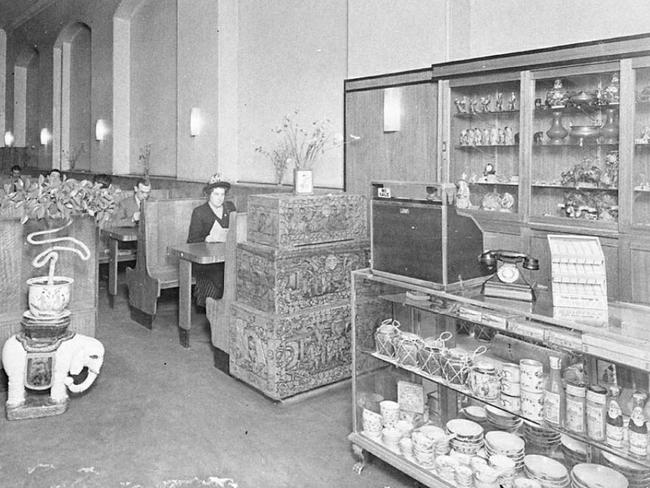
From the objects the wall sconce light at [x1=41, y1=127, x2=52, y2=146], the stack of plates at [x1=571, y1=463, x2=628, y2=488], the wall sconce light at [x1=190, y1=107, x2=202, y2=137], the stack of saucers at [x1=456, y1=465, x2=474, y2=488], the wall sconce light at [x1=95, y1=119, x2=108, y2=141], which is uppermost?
the wall sconce light at [x1=41, y1=127, x2=52, y2=146]

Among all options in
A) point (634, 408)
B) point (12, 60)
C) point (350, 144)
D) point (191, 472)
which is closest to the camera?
point (634, 408)

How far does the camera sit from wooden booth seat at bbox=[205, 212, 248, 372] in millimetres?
4551

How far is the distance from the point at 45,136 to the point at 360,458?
43.9 ft

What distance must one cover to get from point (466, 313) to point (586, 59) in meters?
2.59

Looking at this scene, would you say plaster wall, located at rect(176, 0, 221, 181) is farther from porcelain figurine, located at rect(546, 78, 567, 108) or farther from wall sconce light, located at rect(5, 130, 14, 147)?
wall sconce light, located at rect(5, 130, 14, 147)

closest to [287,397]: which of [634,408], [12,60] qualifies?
[634,408]

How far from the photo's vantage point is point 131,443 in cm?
366

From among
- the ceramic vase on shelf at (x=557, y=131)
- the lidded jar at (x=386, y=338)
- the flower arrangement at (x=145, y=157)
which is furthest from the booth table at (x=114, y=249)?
the ceramic vase on shelf at (x=557, y=131)

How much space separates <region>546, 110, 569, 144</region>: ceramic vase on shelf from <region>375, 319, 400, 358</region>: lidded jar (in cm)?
235

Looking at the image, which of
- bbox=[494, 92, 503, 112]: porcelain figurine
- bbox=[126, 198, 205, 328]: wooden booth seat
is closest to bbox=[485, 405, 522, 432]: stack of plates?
bbox=[494, 92, 503, 112]: porcelain figurine

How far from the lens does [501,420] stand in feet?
9.99

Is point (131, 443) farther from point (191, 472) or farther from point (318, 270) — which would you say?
point (318, 270)

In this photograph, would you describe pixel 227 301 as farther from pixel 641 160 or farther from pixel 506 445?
pixel 641 160

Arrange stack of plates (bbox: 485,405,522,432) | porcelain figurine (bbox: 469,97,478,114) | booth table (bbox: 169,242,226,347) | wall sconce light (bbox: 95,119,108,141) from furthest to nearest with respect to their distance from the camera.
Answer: wall sconce light (bbox: 95,119,108,141) < booth table (bbox: 169,242,226,347) < porcelain figurine (bbox: 469,97,478,114) < stack of plates (bbox: 485,405,522,432)
